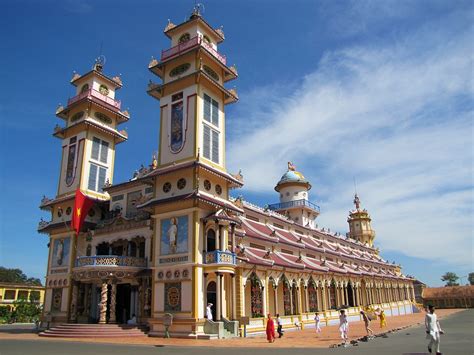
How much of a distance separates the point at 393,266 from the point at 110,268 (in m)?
66.3

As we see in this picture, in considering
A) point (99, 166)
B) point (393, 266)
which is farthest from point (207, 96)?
point (393, 266)

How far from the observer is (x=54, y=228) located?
37375mm

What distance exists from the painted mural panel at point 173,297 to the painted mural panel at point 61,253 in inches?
531

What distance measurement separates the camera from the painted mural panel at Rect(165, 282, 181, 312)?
2656 centimetres

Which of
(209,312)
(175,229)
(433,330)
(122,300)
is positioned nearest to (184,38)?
(175,229)

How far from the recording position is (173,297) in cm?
2692

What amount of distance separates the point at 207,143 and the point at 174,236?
7.85 m

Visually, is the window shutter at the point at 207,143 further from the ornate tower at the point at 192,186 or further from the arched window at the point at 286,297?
the arched window at the point at 286,297

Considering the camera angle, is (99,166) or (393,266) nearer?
(99,166)

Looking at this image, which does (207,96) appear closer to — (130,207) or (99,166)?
(130,207)

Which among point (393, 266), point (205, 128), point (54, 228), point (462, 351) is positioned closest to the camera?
point (462, 351)

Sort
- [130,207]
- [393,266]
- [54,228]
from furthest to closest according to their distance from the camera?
1. [393,266]
2. [54,228]
3. [130,207]

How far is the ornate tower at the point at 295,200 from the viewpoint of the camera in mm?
56344

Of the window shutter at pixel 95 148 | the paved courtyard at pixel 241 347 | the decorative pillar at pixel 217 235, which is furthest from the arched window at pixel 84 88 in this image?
the paved courtyard at pixel 241 347
